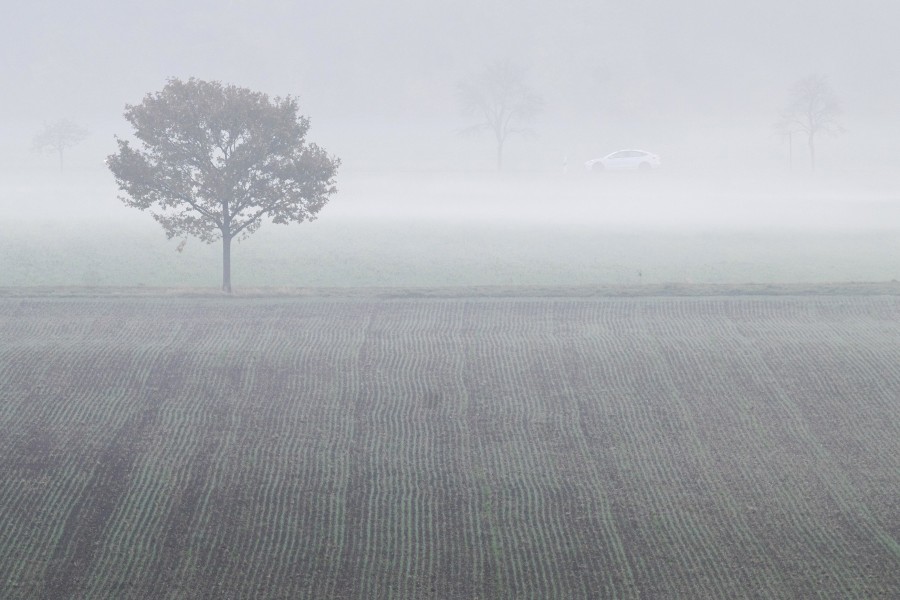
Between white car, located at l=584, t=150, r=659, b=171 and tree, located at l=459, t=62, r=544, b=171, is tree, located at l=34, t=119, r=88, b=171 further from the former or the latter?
white car, located at l=584, t=150, r=659, b=171

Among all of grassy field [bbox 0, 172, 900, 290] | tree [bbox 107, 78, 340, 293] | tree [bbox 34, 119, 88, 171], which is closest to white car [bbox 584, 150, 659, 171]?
grassy field [bbox 0, 172, 900, 290]

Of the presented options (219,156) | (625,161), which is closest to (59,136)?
(625,161)

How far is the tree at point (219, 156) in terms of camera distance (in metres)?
31.1

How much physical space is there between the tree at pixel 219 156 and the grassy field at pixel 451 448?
4246 millimetres

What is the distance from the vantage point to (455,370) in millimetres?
23844

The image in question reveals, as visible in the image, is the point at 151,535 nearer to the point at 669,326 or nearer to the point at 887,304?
the point at 669,326

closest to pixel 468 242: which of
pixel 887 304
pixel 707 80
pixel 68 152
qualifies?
pixel 887 304

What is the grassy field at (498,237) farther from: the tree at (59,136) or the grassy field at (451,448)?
the grassy field at (451,448)

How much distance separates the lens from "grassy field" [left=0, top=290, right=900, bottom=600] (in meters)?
16.5

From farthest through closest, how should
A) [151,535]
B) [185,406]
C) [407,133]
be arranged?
[407,133], [185,406], [151,535]

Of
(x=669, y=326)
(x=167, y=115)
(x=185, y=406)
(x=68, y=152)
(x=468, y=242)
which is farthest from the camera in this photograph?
(x=68, y=152)

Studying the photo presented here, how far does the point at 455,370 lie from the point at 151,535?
28.4 feet

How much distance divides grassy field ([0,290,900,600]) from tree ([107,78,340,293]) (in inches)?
167

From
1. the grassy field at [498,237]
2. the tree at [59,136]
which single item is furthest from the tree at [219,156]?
the tree at [59,136]
